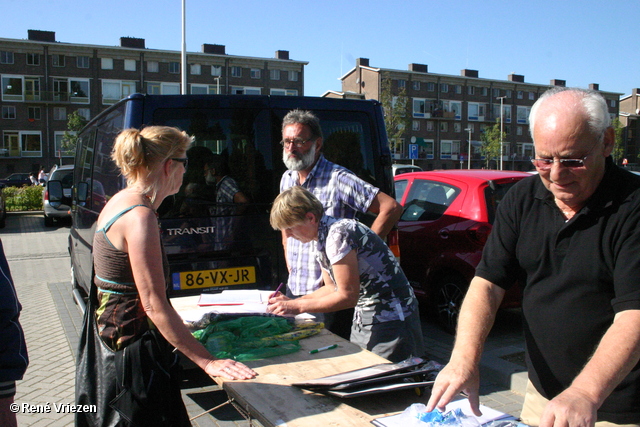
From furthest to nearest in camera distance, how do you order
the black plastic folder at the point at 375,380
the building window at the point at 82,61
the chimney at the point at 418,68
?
the chimney at the point at 418,68
the building window at the point at 82,61
the black plastic folder at the point at 375,380

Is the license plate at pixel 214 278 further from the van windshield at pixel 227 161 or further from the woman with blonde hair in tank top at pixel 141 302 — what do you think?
the woman with blonde hair in tank top at pixel 141 302

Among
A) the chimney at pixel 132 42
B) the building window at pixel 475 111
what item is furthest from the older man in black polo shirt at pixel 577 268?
the building window at pixel 475 111

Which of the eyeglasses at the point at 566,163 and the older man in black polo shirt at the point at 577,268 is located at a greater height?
the eyeglasses at the point at 566,163

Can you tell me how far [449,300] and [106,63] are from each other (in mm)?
60221

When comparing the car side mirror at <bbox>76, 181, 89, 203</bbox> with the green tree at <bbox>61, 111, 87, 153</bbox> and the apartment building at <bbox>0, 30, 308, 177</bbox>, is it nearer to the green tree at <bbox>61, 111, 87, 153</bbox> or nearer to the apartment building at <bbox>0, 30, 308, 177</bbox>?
the apartment building at <bbox>0, 30, 308, 177</bbox>

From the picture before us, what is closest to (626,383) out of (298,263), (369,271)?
(369,271)

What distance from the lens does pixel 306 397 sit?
1.92 metres

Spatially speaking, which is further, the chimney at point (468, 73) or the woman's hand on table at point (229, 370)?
the chimney at point (468, 73)

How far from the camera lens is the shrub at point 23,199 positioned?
22109mm

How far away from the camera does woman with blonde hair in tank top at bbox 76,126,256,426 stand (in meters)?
2.02

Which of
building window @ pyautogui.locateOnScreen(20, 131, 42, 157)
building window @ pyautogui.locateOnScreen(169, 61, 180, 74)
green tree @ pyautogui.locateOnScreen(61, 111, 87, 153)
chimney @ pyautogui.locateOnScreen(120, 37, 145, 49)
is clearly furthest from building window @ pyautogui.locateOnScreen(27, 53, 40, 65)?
building window @ pyautogui.locateOnScreen(169, 61, 180, 74)

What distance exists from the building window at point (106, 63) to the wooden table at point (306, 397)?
204 feet

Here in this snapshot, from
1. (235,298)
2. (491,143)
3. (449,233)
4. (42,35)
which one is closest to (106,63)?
(42,35)

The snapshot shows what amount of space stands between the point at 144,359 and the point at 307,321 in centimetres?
112
